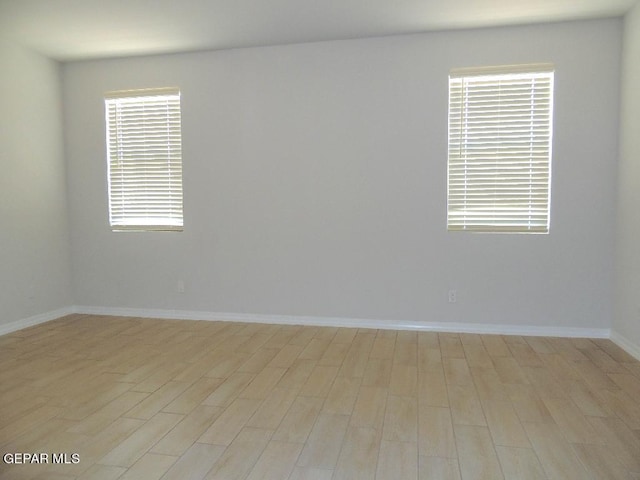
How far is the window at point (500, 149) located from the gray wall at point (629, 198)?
22.6 inches

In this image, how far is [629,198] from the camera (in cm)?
388

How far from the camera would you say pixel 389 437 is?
8.14 ft

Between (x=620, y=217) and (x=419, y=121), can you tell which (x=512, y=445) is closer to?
(x=620, y=217)

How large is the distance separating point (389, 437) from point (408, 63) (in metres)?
→ 3.40

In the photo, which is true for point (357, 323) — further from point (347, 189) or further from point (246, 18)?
point (246, 18)

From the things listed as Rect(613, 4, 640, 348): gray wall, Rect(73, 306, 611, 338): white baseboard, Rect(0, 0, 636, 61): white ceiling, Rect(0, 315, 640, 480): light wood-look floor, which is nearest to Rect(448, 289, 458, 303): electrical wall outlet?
Rect(73, 306, 611, 338): white baseboard

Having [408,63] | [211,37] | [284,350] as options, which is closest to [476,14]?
[408,63]

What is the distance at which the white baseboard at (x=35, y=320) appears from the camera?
4.56 metres

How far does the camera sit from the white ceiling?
3740 millimetres

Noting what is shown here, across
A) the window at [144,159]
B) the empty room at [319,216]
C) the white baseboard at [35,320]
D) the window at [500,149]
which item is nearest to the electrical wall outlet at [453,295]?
the empty room at [319,216]

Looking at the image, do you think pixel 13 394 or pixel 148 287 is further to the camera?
pixel 148 287

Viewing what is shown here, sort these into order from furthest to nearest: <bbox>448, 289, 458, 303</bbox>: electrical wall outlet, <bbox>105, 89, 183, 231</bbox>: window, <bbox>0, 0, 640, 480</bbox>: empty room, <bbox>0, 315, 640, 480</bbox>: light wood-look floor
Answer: <bbox>105, 89, 183, 231</bbox>: window < <bbox>448, 289, 458, 303</bbox>: electrical wall outlet < <bbox>0, 0, 640, 480</bbox>: empty room < <bbox>0, 315, 640, 480</bbox>: light wood-look floor

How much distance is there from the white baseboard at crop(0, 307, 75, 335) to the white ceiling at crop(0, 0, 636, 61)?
278cm

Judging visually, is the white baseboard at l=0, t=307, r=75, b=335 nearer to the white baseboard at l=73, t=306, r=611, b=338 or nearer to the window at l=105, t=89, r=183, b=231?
the white baseboard at l=73, t=306, r=611, b=338
